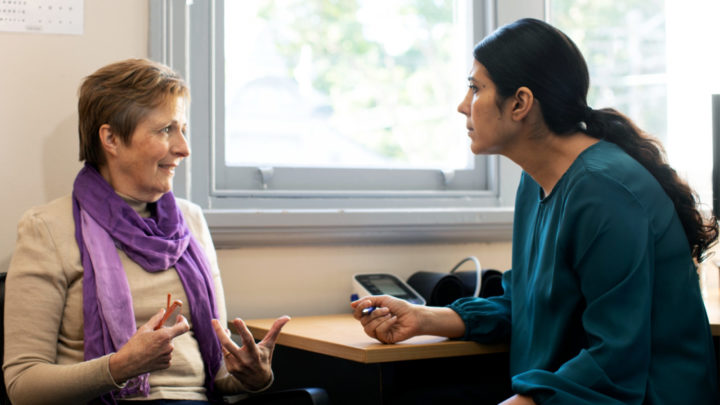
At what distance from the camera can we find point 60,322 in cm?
152

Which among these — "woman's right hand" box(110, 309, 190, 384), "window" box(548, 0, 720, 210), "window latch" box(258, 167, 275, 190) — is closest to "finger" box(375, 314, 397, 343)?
"woman's right hand" box(110, 309, 190, 384)

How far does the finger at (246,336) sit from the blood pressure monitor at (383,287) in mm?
535

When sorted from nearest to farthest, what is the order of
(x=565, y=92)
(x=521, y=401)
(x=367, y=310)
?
(x=521, y=401) → (x=565, y=92) → (x=367, y=310)

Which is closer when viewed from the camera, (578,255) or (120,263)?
(578,255)

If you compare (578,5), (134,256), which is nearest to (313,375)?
(134,256)

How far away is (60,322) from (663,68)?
230 cm

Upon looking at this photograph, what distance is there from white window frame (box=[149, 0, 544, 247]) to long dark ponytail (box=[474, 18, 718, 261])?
760mm

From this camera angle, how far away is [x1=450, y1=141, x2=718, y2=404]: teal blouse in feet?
4.24

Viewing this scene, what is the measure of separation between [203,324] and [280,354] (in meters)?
0.32

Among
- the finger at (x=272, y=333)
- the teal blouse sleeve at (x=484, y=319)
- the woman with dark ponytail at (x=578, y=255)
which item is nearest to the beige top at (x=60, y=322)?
the finger at (x=272, y=333)

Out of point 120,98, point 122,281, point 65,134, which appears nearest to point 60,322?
point 122,281

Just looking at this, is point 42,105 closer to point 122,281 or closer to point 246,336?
point 122,281

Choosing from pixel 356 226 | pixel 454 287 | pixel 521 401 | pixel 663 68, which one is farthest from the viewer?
pixel 663 68

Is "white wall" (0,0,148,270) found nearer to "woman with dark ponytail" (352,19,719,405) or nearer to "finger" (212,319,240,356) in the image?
"finger" (212,319,240,356)
